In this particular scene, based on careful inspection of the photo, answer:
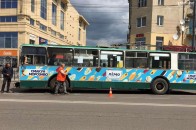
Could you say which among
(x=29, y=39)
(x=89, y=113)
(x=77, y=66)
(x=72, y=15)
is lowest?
(x=89, y=113)

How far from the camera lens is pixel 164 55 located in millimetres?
19000

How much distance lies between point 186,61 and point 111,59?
4.40 meters

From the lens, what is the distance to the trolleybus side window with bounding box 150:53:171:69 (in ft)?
62.2

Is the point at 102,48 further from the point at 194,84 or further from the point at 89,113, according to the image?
the point at 89,113

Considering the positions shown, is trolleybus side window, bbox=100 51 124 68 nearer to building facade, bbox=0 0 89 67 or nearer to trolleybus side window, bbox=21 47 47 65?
trolleybus side window, bbox=21 47 47 65

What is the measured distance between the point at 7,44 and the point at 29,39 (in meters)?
3.86

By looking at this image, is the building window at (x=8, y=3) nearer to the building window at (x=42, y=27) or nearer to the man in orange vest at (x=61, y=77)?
the building window at (x=42, y=27)

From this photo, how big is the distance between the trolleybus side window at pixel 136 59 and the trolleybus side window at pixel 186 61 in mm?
2006

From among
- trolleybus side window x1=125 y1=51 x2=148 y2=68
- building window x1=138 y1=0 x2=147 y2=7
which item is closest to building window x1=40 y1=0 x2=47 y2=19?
building window x1=138 y1=0 x2=147 y2=7

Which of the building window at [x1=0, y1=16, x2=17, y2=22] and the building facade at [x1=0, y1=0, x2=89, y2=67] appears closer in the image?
the building facade at [x1=0, y1=0, x2=89, y2=67]

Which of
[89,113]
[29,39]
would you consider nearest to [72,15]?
[29,39]

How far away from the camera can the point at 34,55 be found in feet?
58.3

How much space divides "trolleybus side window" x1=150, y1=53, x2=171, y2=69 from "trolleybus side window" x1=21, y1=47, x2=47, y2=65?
6013 millimetres

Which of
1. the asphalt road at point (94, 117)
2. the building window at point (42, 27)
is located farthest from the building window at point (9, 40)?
the asphalt road at point (94, 117)
